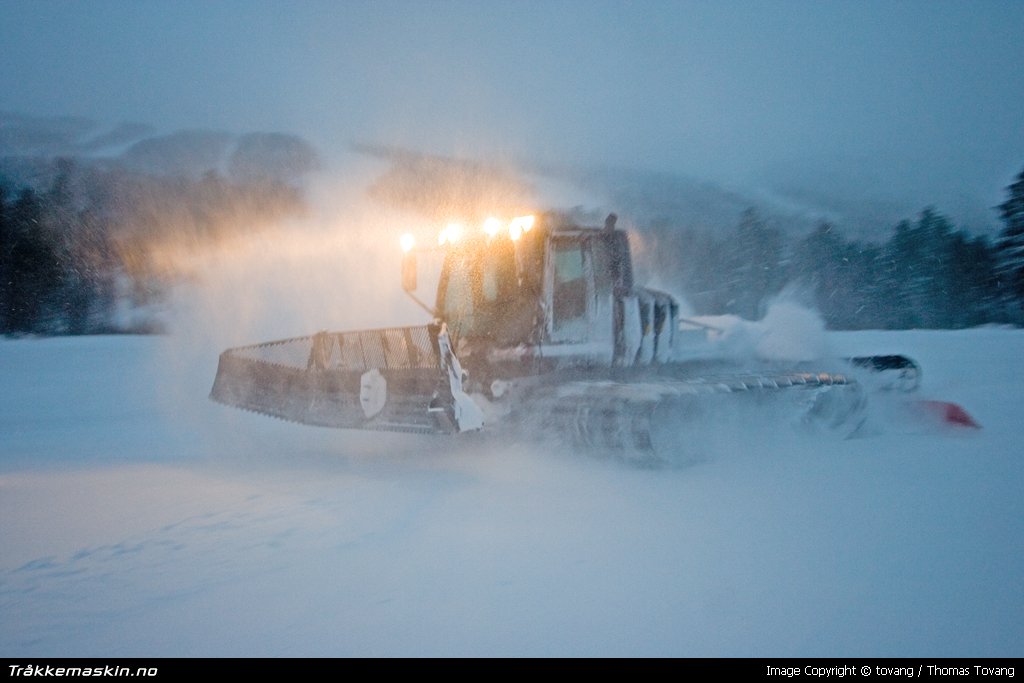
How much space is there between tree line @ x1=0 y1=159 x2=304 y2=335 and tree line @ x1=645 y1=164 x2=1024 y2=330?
430 inches

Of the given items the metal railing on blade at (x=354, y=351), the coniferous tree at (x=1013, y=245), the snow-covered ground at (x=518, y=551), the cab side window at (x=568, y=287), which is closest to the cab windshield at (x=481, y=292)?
the cab side window at (x=568, y=287)

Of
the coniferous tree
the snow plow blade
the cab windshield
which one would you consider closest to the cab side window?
the cab windshield

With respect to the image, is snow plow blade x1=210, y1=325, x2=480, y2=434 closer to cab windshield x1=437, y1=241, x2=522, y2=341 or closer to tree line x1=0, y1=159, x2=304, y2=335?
cab windshield x1=437, y1=241, x2=522, y2=341

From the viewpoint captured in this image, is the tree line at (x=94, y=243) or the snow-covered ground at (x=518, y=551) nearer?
the snow-covered ground at (x=518, y=551)

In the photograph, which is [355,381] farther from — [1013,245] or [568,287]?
[1013,245]

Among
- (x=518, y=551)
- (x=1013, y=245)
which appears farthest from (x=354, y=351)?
(x=1013, y=245)

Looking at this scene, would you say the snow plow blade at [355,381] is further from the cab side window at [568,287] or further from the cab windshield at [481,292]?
the cab side window at [568,287]

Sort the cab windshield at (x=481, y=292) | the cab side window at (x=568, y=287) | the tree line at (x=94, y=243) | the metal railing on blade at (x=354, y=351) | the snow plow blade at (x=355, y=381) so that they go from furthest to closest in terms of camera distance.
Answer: the tree line at (x=94, y=243)
the cab windshield at (x=481, y=292)
the cab side window at (x=568, y=287)
the metal railing on blade at (x=354, y=351)
the snow plow blade at (x=355, y=381)

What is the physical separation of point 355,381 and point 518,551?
3.45 m

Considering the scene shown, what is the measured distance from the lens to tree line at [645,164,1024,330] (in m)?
16.7

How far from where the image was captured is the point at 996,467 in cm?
567

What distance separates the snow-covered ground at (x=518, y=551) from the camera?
2.82m

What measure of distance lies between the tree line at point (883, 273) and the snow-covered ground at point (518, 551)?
413 inches

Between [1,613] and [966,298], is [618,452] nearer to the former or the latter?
[1,613]
